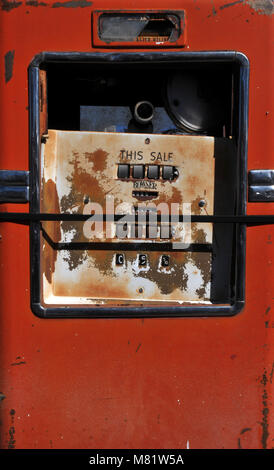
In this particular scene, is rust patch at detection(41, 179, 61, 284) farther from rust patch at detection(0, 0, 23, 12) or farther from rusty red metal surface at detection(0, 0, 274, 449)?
rust patch at detection(0, 0, 23, 12)

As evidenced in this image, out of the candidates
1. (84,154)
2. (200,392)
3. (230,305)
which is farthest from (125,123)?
(200,392)

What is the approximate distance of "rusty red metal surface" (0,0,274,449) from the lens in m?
1.58

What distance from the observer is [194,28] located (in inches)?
60.7

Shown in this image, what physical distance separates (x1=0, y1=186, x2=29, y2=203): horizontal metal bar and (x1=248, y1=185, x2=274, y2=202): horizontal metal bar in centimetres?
73

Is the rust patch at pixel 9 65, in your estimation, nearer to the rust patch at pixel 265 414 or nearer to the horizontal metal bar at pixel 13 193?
the horizontal metal bar at pixel 13 193

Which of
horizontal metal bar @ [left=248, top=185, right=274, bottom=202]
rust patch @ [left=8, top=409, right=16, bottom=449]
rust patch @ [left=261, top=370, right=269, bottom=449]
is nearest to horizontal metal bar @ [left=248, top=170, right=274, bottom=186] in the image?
horizontal metal bar @ [left=248, top=185, right=274, bottom=202]

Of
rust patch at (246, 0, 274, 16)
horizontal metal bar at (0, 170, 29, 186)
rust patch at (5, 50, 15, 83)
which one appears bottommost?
horizontal metal bar at (0, 170, 29, 186)

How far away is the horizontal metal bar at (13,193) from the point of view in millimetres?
1547

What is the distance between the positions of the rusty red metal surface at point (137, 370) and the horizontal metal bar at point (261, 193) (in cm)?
3

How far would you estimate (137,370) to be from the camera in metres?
1.61

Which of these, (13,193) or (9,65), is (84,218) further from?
(9,65)

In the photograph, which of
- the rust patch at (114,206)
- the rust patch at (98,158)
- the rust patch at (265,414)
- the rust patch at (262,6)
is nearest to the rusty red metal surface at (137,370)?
the rust patch at (265,414)

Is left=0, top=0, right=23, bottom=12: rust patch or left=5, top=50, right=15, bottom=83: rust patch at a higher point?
left=0, top=0, right=23, bottom=12: rust patch
